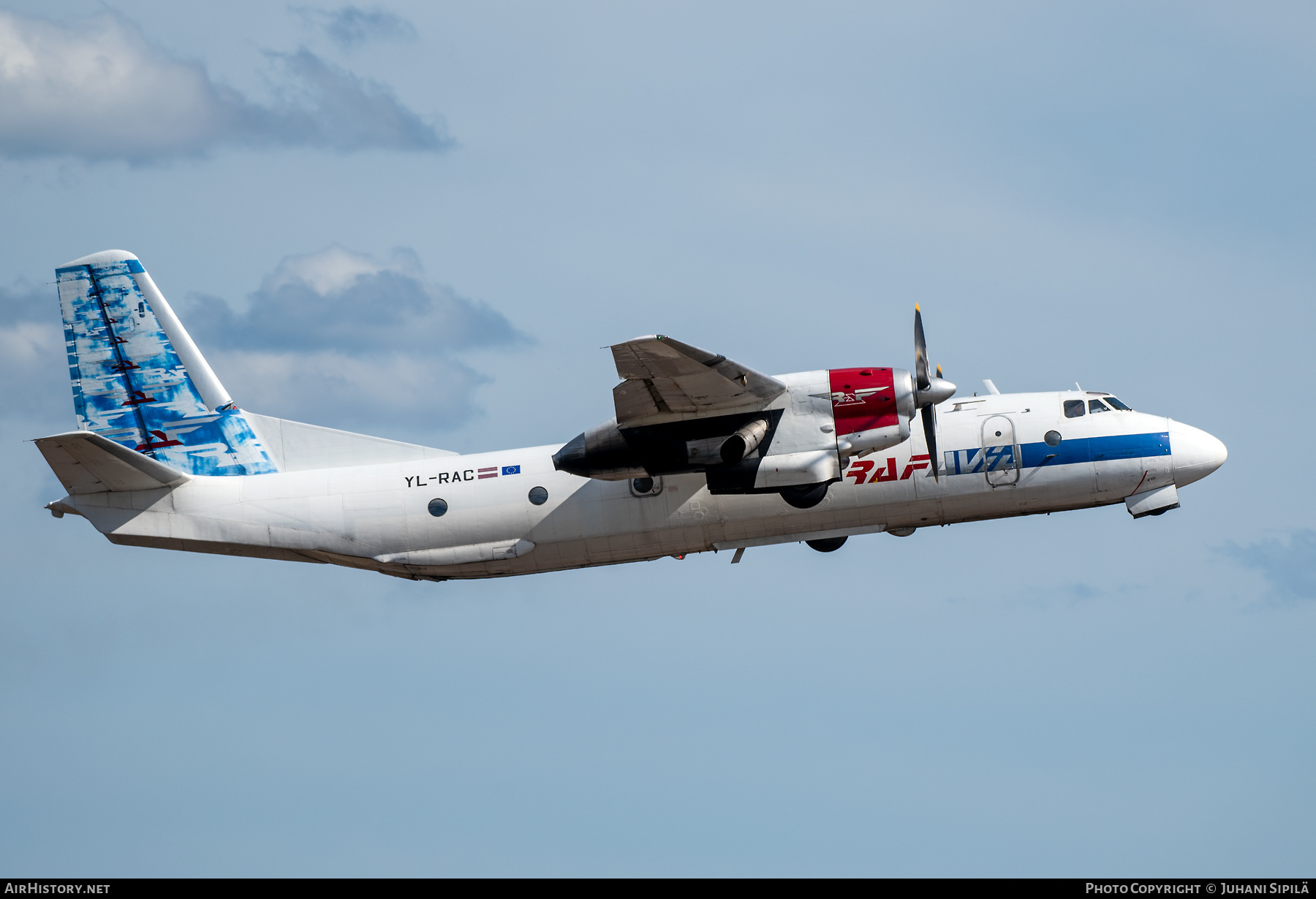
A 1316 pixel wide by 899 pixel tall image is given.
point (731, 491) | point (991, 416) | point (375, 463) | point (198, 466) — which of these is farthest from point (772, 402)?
point (198, 466)

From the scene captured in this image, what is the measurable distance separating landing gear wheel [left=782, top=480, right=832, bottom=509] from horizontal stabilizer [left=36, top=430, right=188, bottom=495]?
13810mm

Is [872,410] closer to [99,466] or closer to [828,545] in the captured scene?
[828,545]

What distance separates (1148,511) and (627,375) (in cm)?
1188

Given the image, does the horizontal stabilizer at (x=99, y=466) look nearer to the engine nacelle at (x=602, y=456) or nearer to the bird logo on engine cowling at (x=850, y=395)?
Result: the engine nacelle at (x=602, y=456)

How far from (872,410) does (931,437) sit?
6.98ft

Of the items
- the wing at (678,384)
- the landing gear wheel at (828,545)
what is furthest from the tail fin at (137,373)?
the landing gear wheel at (828,545)

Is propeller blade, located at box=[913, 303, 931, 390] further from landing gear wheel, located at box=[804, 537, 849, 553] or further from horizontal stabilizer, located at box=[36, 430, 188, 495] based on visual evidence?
horizontal stabilizer, located at box=[36, 430, 188, 495]

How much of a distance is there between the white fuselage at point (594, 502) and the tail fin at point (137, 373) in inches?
85.1

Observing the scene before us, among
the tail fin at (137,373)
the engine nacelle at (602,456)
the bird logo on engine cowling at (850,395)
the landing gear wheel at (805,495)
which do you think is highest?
the tail fin at (137,373)

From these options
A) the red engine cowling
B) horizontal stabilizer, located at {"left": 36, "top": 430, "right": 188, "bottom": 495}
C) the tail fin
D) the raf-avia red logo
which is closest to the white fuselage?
the raf-avia red logo

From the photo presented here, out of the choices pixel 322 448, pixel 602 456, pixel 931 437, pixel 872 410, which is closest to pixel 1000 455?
pixel 931 437

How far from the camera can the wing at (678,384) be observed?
25.0 meters

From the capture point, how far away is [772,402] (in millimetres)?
27078

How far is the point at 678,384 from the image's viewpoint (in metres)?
26.1
